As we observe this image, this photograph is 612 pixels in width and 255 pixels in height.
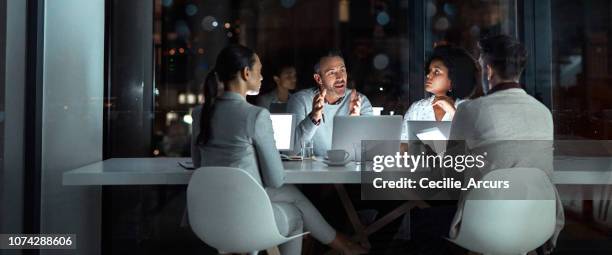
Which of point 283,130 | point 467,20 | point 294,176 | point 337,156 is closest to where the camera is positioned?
point 294,176

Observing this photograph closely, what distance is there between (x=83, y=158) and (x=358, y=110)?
1.80m

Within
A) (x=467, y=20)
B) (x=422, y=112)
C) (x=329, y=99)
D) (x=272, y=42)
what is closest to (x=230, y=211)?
(x=329, y=99)

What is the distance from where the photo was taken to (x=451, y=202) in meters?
2.53

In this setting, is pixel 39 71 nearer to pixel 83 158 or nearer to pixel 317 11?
pixel 83 158

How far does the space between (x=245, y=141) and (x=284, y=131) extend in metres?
0.71

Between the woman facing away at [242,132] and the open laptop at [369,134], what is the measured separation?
0.53 metres

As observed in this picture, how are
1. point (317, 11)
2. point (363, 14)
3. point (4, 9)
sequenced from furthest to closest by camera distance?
point (363, 14)
point (317, 11)
point (4, 9)

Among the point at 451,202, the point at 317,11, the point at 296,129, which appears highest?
the point at 317,11

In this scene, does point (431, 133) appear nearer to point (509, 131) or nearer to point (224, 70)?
point (509, 131)

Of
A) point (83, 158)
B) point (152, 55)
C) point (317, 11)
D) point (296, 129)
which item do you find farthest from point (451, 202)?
point (317, 11)

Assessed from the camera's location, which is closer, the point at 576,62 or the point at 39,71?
the point at 39,71

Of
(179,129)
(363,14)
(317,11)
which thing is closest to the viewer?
(179,129)

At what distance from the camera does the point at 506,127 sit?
88.2 inches

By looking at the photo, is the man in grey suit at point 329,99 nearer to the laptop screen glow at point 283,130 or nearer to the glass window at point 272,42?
the laptop screen glow at point 283,130
